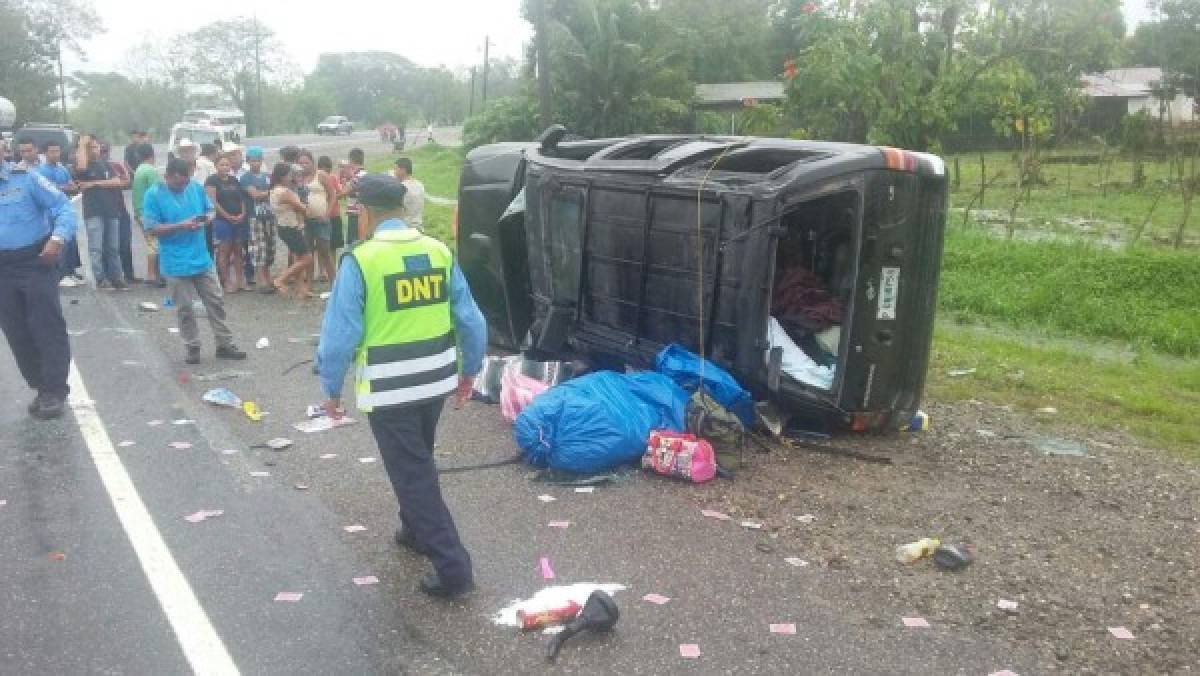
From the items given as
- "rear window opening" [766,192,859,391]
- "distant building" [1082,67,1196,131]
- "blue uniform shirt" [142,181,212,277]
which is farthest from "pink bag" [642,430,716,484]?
"distant building" [1082,67,1196,131]

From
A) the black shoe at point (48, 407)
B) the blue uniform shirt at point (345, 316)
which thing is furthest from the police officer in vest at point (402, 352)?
the black shoe at point (48, 407)

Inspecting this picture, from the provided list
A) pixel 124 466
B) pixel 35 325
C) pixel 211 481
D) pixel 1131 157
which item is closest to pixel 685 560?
pixel 211 481

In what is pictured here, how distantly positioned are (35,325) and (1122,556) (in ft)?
21.8

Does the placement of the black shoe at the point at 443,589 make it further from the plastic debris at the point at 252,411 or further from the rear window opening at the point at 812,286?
the plastic debris at the point at 252,411

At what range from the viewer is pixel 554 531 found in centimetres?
552

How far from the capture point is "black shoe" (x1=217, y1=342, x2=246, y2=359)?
370 inches

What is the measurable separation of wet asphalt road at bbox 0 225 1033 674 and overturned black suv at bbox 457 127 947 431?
3.82 feet

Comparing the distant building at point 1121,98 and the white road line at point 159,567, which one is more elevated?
the distant building at point 1121,98

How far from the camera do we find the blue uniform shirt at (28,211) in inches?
294

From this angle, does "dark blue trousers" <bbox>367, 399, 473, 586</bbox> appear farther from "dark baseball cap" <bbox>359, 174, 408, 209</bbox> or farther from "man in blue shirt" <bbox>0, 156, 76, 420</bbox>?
"man in blue shirt" <bbox>0, 156, 76, 420</bbox>

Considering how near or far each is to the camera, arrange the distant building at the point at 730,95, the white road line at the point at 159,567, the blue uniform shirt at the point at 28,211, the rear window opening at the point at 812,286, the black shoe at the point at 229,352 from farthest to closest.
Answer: the distant building at the point at 730,95
the black shoe at the point at 229,352
the blue uniform shirt at the point at 28,211
the rear window opening at the point at 812,286
the white road line at the point at 159,567

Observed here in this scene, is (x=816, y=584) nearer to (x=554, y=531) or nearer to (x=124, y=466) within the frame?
(x=554, y=531)

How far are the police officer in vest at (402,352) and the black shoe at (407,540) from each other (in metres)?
0.34

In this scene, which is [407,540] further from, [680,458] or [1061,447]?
[1061,447]
